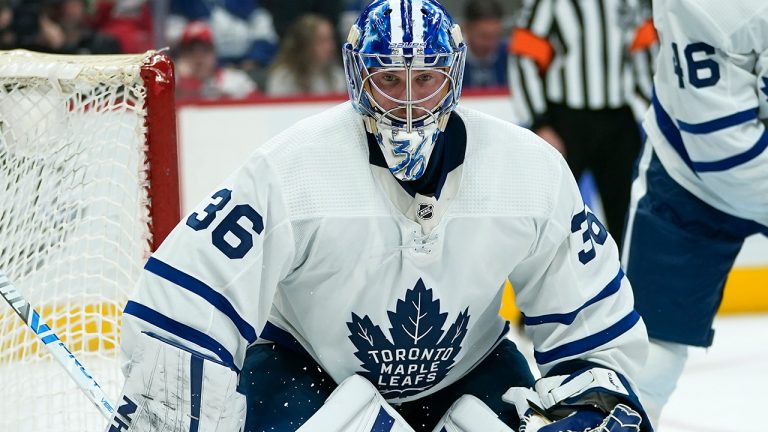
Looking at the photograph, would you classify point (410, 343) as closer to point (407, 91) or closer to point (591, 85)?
point (407, 91)

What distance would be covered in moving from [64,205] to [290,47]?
2.64 metres

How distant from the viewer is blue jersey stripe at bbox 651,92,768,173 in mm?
2711

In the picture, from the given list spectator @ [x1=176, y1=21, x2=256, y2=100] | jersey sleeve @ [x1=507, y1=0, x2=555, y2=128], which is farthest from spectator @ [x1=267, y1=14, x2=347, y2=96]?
jersey sleeve @ [x1=507, y1=0, x2=555, y2=128]

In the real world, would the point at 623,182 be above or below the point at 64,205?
below

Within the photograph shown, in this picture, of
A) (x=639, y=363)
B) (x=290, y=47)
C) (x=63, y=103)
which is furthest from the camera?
(x=290, y=47)

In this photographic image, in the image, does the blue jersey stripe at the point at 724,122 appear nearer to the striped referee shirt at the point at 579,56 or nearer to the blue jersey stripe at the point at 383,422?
the blue jersey stripe at the point at 383,422

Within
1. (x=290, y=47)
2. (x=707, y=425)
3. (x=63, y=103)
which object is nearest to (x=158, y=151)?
(x=63, y=103)

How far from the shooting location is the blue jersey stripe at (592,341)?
2102 mm

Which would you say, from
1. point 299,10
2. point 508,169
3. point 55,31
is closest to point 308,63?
point 299,10

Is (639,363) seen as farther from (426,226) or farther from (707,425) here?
(707,425)

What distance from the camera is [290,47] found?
505 centimetres

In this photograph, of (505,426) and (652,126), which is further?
(652,126)

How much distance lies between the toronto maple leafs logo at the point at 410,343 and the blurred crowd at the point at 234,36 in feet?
9.14

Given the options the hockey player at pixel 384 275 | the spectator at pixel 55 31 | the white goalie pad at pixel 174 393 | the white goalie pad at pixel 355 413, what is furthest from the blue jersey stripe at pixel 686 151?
A: the spectator at pixel 55 31
